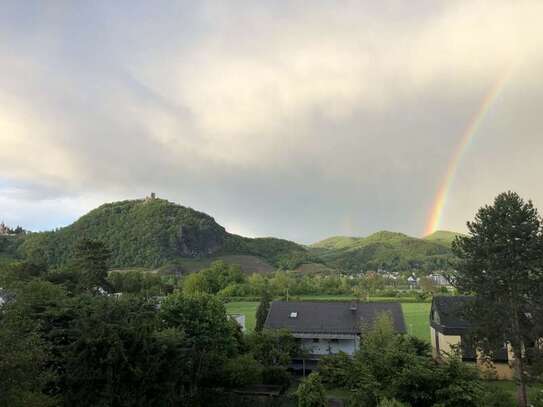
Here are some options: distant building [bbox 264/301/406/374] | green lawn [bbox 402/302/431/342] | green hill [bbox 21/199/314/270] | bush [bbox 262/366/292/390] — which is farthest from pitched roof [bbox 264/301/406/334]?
green hill [bbox 21/199/314/270]

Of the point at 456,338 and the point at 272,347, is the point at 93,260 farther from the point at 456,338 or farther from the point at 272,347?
the point at 456,338

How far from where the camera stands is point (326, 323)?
3136cm

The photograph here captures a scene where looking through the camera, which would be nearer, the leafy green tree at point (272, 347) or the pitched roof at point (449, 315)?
the leafy green tree at point (272, 347)

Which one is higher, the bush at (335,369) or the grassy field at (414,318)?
the grassy field at (414,318)

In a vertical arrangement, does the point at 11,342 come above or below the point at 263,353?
above

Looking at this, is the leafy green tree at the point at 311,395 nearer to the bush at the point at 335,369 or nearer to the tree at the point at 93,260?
the bush at the point at 335,369

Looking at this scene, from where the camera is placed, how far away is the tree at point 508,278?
58.2ft

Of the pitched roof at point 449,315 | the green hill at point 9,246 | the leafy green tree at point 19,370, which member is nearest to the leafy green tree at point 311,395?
the leafy green tree at point 19,370

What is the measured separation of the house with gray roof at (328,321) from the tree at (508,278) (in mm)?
10684

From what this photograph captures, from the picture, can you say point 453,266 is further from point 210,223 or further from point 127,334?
point 210,223

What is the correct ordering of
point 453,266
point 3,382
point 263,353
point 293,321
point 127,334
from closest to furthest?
point 3,382 < point 127,334 < point 453,266 < point 263,353 < point 293,321

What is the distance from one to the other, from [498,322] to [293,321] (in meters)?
16.7

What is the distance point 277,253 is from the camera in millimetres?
166000

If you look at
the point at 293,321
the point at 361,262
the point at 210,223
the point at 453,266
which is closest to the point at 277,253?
the point at 210,223
